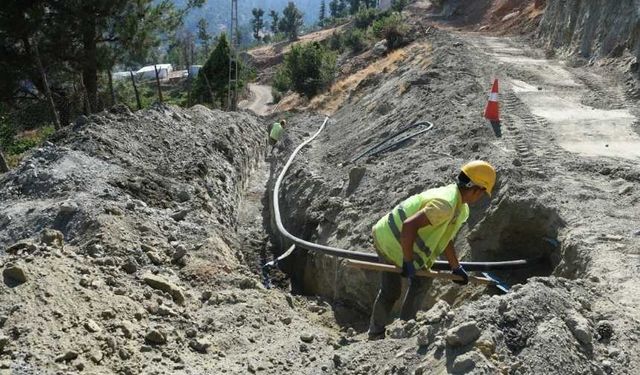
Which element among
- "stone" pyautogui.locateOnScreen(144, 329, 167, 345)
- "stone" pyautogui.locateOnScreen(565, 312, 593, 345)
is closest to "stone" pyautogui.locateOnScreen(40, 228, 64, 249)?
"stone" pyautogui.locateOnScreen(144, 329, 167, 345)

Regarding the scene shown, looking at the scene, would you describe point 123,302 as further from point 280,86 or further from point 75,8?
point 280,86

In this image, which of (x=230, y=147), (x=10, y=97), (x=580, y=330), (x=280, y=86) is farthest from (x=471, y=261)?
(x=280, y=86)

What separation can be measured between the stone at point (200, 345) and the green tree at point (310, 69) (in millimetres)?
30195

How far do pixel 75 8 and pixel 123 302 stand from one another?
13241 millimetres

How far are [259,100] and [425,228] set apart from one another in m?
54.3

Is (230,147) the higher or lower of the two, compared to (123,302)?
lower

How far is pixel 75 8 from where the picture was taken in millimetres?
16469

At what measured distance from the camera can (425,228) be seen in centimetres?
561

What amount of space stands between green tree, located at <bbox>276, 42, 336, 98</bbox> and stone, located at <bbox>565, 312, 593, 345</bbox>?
31.1 meters

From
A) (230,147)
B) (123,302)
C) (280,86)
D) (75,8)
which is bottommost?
(280,86)

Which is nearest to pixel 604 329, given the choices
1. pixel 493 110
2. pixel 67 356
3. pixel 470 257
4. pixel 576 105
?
pixel 470 257

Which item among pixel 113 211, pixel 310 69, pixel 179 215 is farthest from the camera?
pixel 310 69

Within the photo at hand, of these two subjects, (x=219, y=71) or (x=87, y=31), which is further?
(x=219, y=71)

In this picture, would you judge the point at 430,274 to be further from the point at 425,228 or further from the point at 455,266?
the point at 425,228
